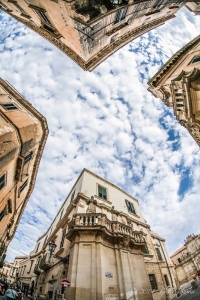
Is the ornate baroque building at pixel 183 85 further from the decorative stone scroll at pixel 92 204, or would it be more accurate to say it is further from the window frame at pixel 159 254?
the window frame at pixel 159 254

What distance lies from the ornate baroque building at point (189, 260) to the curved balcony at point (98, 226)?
113ft

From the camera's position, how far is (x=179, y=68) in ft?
53.3

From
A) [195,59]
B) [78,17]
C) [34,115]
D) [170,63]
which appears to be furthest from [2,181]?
[170,63]

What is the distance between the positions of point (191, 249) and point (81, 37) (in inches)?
2107

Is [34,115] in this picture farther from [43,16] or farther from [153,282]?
[153,282]

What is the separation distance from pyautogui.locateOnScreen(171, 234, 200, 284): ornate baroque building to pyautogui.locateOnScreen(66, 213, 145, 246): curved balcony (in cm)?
3437

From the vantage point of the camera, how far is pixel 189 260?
127 feet

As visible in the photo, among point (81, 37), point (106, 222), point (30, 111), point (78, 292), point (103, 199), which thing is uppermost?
point (81, 37)

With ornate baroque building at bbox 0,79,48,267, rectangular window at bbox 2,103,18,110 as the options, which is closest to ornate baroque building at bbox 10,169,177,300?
ornate baroque building at bbox 0,79,48,267

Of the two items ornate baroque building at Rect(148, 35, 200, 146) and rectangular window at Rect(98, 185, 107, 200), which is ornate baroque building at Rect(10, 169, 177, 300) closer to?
rectangular window at Rect(98, 185, 107, 200)

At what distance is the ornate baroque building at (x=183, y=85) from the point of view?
12.4 m

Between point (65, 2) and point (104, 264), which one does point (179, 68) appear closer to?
point (65, 2)

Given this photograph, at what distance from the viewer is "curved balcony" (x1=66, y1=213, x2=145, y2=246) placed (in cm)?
1110

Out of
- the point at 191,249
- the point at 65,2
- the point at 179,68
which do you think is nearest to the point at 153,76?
the point at 179,68
